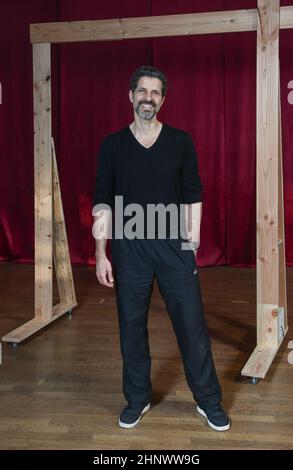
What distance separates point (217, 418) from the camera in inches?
89.0

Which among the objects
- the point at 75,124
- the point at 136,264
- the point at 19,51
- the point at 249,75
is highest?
the point at 19,51

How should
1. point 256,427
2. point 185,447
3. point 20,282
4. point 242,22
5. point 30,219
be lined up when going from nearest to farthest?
point 185,447
point 256,427
point 242,22
point 20,282
point 30,219

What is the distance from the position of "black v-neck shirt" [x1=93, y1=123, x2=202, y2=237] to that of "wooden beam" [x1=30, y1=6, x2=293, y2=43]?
1051 mm

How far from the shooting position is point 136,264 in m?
2.21

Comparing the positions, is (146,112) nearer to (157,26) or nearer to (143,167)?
(143,167)

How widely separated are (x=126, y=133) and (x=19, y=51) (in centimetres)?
395

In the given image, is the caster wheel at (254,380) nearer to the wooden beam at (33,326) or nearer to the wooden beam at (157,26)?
the wooden beam at (33,326)

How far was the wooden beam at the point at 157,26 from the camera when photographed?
9.52 feet

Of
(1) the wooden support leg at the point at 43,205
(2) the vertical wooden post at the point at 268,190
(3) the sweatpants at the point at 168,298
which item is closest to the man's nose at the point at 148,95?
(3) the sweatpants at the point at 168,298

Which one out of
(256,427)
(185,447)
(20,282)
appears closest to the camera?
(185,447)

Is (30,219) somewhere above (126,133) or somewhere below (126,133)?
below

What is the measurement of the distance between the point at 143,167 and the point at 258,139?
3.18ft

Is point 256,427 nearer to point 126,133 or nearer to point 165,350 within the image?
point 165,350

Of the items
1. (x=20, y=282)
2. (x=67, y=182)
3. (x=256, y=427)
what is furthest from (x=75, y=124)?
(x=256, y=427)
